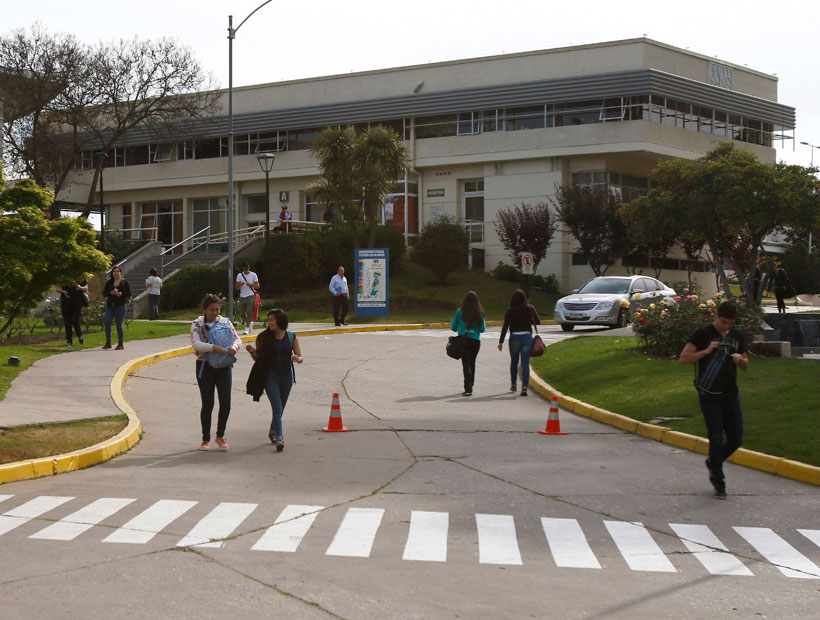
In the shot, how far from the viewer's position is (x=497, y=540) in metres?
7.80

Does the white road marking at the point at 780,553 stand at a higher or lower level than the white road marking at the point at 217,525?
lower

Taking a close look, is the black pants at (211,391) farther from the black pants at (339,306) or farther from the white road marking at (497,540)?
the black pants at (339,306)

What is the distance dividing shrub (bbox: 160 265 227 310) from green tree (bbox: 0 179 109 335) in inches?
1143

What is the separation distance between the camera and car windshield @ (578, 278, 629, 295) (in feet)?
104

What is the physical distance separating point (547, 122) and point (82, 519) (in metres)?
45.2

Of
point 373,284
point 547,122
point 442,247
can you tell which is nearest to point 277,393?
point 373,284

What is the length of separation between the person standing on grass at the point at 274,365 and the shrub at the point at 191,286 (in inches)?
1188

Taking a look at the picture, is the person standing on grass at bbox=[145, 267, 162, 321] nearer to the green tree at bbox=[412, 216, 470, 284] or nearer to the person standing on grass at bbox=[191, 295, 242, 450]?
the green tree at bbox=[412, 216, 470, 284]

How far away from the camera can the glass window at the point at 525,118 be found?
2030 inches

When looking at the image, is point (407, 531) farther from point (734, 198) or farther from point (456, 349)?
point (734, 198)

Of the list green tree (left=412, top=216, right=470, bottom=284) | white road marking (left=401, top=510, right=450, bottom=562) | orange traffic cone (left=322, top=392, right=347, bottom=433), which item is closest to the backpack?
orange traffic cone (left=322, top=392, right=347, bottom=433)

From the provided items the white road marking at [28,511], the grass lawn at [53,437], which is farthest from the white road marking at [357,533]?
the grass lawn at [53,437]

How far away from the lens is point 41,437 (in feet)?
39.0

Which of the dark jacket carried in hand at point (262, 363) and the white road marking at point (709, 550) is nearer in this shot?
the white road marking at point (709, 550)
